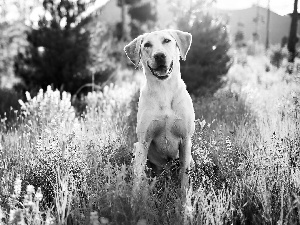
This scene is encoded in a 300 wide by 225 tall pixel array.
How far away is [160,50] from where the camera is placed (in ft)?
11.5

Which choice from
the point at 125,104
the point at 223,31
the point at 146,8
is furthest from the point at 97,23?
the point at 146,8

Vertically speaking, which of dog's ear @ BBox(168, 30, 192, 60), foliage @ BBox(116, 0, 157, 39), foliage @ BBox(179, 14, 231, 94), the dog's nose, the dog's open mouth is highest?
foliage @ BBox(116, 0, 157, 39)

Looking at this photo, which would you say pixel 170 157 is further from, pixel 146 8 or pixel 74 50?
pixel 146 8

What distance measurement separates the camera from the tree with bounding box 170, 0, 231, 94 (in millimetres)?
9781

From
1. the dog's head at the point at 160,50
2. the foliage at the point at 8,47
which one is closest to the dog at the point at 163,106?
the dog's head at the point at 160,50

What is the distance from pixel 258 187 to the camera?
103 inches

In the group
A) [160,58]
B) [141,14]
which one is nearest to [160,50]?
[160,58]

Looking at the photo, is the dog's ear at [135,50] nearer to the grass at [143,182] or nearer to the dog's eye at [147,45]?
the dog's eye at [147,45]

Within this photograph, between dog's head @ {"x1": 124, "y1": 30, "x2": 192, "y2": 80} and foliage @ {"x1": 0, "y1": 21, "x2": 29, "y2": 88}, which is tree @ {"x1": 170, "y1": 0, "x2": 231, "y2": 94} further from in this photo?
foliage @ {"x1": 0, "y1": 21, "x2": 29, "y2": 88}

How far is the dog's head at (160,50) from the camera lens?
3510 mm

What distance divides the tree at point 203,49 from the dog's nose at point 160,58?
244 inches

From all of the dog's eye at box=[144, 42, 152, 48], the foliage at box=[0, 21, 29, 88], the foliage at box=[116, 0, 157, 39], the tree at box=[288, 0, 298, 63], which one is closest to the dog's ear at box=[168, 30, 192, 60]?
the dog's eye at box=[144, 42, 152, 48]

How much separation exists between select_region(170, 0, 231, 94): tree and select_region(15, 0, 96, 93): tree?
9.38 ft

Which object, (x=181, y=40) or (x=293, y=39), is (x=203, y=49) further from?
(x=293, y=39)
